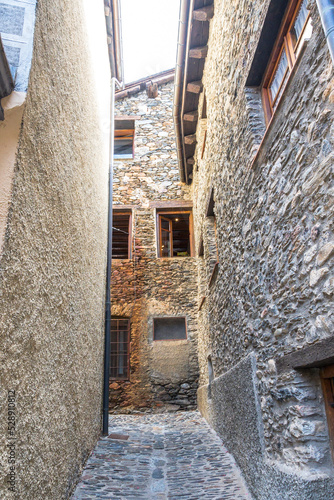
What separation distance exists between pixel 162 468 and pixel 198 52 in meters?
5.84

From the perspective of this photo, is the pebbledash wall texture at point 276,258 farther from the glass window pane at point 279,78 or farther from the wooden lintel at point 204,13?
the wooden lintel at point 204,13

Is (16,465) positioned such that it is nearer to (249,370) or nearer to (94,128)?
(249,370)

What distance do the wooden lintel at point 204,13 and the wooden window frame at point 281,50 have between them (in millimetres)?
3087

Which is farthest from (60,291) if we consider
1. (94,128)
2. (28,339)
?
(94,128)

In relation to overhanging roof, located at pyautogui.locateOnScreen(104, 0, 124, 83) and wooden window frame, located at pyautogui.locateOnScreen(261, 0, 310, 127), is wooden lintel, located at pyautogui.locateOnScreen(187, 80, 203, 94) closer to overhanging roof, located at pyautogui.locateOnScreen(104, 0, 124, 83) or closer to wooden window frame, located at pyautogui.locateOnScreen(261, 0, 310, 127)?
overhanging roof, located at pyautogui.locateOnScreen(104, 0, 124, 83)

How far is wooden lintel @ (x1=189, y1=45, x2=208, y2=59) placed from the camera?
6043 millimetres

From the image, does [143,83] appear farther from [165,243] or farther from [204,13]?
[204,13]

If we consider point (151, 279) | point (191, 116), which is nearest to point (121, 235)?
point (151, 279)

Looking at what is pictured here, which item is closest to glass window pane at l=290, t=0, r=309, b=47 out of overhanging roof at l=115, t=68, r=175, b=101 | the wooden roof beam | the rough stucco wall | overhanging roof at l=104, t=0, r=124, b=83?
the rough stucco wall

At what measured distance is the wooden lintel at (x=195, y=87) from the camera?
22.3 feet

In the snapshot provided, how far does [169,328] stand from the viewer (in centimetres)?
861

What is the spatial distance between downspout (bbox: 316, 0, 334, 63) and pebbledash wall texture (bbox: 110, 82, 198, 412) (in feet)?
24.1

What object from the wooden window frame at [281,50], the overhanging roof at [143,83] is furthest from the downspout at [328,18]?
the overhanging roof at [143,83]

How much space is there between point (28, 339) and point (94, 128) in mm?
3403
